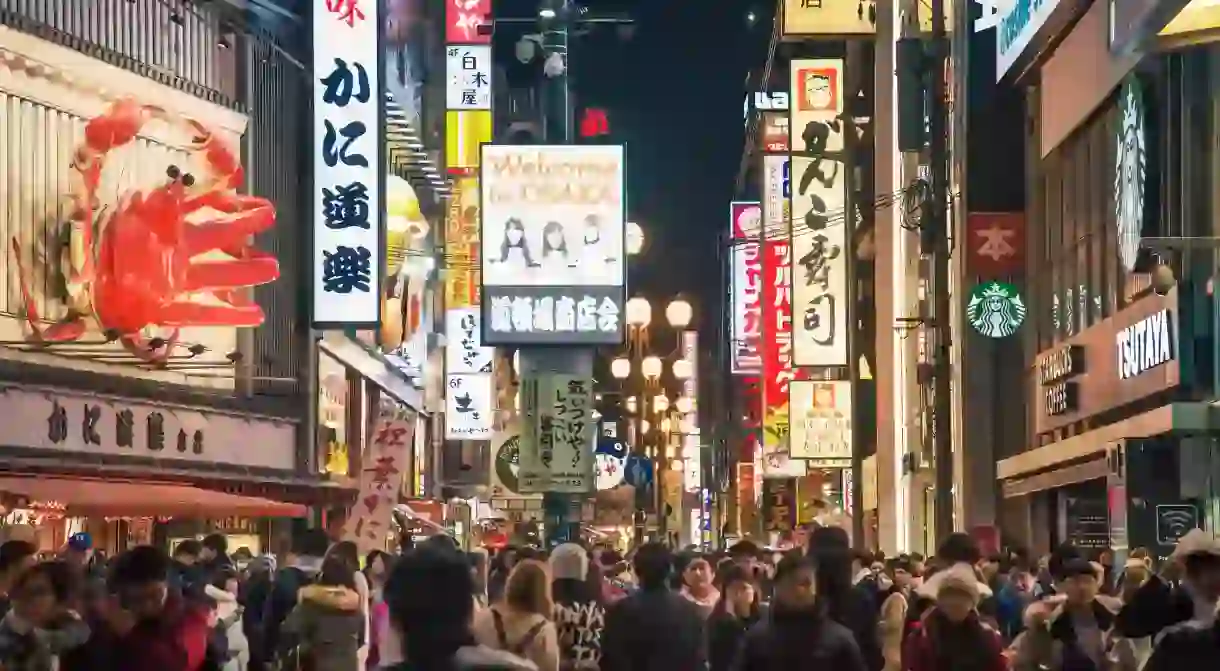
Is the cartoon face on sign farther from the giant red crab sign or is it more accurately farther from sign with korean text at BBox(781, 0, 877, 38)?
the giant red crab sign

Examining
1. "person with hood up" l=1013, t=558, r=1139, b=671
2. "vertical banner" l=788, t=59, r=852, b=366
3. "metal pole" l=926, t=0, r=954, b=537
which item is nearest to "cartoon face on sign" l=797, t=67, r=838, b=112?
"vertical banner" l=788, t=59, r=852, b=366

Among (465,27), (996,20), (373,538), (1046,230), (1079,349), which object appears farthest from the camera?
(465,27)

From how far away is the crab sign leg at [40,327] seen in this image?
29172 mm

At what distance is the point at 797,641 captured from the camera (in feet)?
30.6

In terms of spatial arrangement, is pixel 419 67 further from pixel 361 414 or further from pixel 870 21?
pixel 870 21

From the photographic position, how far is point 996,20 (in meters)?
26.7

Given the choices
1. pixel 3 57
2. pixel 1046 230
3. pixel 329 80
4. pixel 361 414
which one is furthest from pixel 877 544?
pixel 3 57

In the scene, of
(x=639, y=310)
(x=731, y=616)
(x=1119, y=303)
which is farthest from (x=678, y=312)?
(x=731, y=616)

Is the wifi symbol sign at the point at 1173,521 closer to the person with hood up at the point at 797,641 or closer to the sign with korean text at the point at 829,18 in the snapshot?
the person with hood up at the point at 797,641

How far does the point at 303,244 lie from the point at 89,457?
13.4 meters

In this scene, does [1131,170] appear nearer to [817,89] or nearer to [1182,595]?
[1182,595]

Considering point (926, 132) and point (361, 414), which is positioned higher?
point (926, 132)

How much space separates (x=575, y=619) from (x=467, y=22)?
1920 inches

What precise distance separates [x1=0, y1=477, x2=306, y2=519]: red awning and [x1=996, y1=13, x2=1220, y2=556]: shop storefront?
36.2 ft
